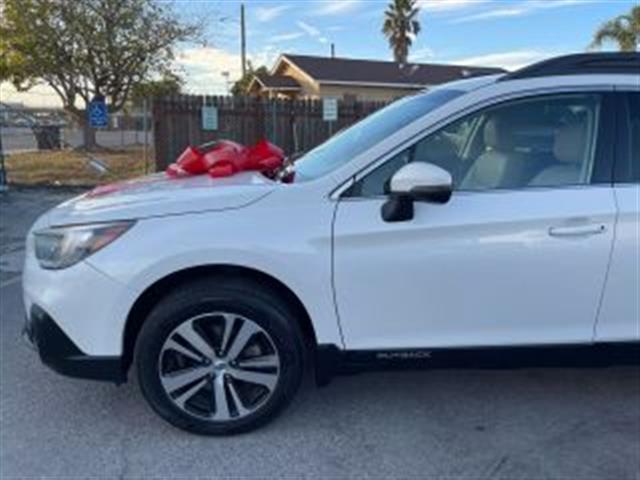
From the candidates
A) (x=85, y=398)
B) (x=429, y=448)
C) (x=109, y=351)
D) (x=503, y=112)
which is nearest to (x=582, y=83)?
(x=503, y=112)

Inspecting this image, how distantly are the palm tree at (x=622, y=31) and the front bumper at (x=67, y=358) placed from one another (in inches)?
1286

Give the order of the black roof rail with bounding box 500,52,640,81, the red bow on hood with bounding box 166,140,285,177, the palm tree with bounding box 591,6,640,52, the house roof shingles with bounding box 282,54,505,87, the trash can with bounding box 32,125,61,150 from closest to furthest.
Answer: the black roof rail with bounding box 500,52,640,81
the red bow on hood with bounding box 166,140,285,177
the trash can with bounding box 32,125,61,150
the palm tree with bounding box 591,6,640,52
the house roof shingles with bounding box 282,54,505,87

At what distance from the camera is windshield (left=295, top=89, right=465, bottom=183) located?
372cm

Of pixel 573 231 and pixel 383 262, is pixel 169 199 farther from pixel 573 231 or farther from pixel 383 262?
pixel 573 231

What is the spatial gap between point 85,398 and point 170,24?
67.3 feet

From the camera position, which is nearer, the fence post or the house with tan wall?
the fence post

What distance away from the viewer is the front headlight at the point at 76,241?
3.49 metres

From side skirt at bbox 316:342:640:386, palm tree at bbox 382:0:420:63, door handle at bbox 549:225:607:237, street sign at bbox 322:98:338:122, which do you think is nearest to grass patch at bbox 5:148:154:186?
street sign at bbox 322:98:338:122

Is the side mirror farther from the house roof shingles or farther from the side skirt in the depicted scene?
the house roof shingles

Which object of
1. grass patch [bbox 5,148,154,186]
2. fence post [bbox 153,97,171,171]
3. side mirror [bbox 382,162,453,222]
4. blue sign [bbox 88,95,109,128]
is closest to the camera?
side mirror [bbox 382,162,453,222]

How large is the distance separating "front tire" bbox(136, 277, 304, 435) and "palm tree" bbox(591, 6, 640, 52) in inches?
1272

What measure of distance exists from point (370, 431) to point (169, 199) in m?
1.51

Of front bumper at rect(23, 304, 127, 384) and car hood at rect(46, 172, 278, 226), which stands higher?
car hood at rect(46, 172, 278, 226)

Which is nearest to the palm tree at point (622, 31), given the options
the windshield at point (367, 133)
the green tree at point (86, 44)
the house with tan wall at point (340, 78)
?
the house with tan wall at point (340, 78)
